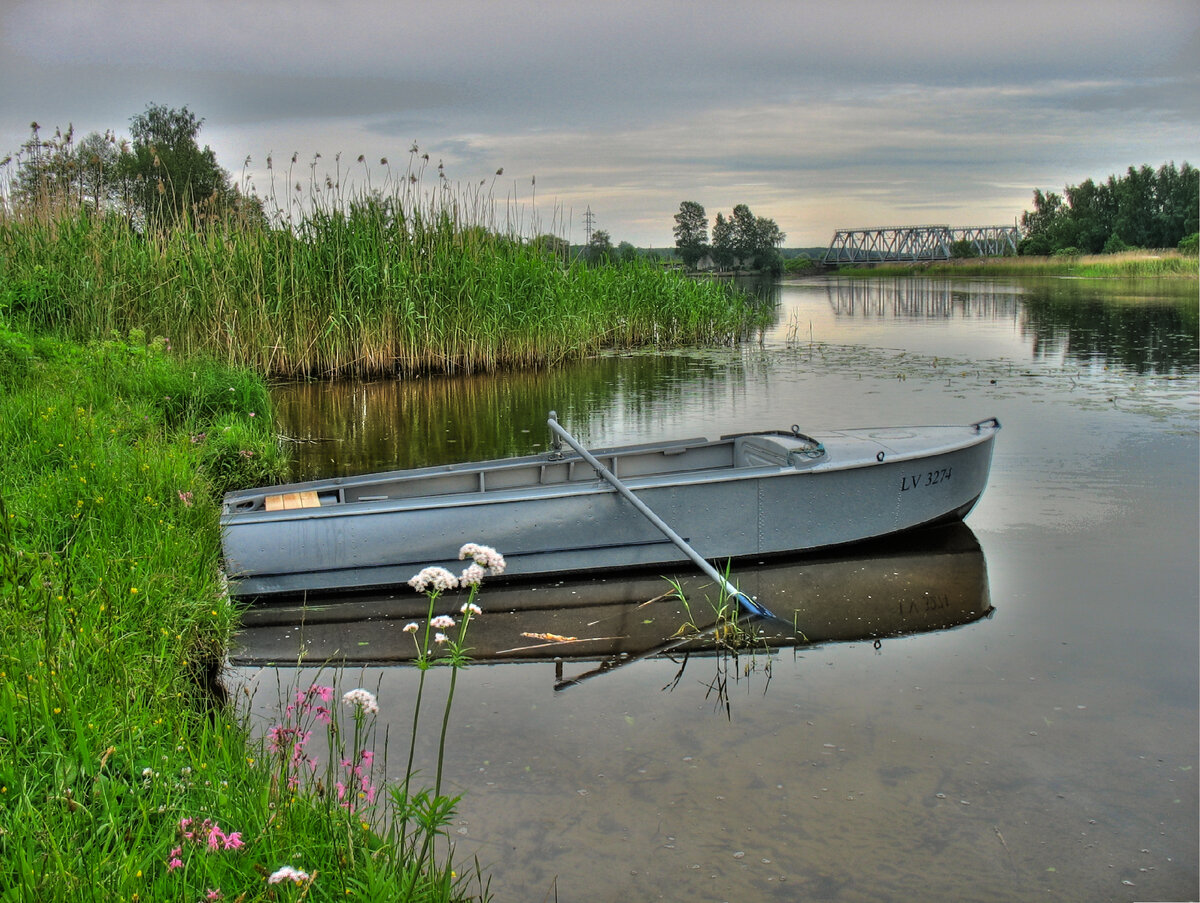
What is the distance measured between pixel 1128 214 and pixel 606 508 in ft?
190

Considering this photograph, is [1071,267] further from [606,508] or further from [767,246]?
[606,508]

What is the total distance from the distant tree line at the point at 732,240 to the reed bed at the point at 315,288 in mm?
44230

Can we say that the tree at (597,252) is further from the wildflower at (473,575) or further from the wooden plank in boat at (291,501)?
the wildflower at (473,575)

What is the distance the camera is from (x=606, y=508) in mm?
5586

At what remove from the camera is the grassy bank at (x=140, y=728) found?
221 cm

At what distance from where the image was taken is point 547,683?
4.34 meters

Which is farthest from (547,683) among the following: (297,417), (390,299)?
(390,299)

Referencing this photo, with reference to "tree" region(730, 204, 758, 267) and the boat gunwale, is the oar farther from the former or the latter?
"tree" region(730, 204, 758, 267)

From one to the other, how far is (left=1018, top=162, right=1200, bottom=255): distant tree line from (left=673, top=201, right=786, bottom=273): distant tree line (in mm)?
15996

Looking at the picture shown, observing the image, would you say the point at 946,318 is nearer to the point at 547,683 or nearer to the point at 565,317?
the point at 565,317

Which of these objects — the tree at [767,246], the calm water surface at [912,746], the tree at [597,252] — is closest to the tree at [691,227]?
the tree at [767,246]

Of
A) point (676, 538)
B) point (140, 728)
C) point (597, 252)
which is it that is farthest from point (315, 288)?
point (140, 728)

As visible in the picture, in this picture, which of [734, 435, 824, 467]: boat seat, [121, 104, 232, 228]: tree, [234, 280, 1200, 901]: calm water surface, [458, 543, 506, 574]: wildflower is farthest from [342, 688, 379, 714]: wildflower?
[121, 104, 232, 228]: tree

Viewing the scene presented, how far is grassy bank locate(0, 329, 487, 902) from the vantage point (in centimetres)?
221
